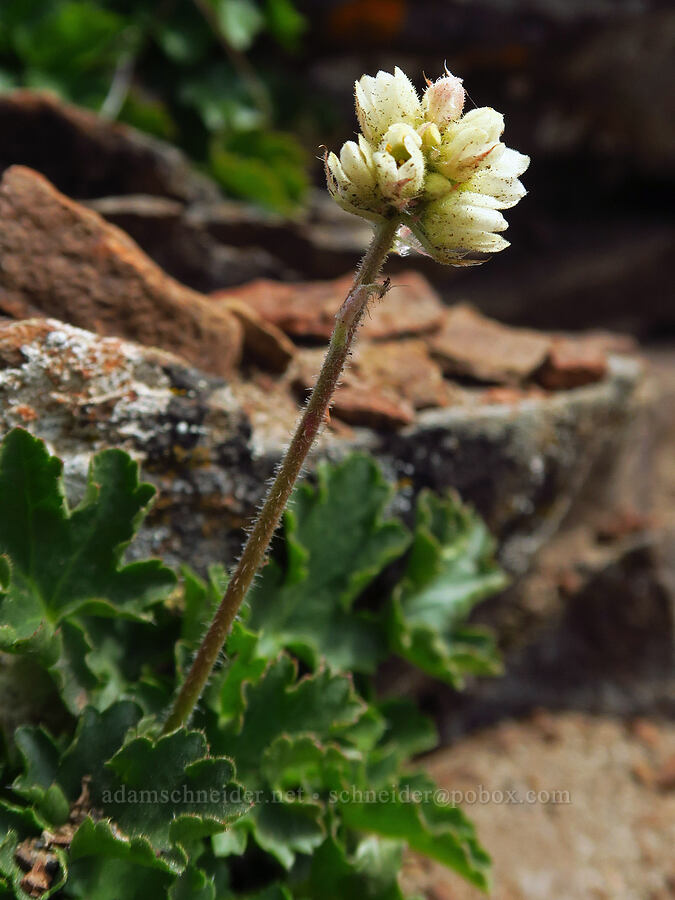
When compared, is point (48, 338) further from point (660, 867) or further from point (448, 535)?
point (660, 867)

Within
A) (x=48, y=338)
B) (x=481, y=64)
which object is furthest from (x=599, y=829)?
(x=481, y=64)

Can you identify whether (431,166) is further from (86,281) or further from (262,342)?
(262,342)

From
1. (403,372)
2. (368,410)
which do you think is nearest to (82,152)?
(403,372)

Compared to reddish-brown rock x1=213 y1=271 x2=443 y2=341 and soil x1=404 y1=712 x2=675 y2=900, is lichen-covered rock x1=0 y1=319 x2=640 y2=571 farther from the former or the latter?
soil x1=404 y1=712 x2=675 y2=900

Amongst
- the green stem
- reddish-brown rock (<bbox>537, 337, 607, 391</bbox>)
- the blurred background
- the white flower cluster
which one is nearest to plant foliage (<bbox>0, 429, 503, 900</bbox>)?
the green stem

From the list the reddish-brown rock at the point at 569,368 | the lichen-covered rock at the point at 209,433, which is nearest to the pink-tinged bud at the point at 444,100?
the lichen-covered rock at the point at 209,433

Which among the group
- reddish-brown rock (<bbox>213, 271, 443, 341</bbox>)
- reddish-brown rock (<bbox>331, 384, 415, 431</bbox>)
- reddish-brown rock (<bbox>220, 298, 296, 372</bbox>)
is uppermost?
reddish-brown rock (<bbox>213, 271, 443, 341</bbox>)
